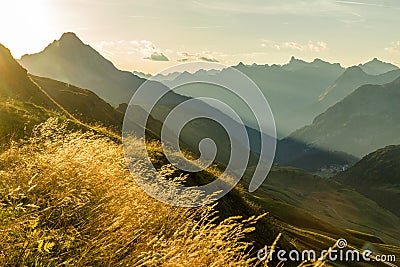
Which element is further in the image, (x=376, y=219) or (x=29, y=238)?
(x=376, y=219)

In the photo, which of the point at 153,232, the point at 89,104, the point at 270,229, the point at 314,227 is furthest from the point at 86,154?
the point at 89,104

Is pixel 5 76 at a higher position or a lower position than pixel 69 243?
higher

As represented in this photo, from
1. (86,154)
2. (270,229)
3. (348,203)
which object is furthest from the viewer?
(348,203)

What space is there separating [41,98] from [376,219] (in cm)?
16471

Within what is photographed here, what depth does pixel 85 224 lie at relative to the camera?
23.2ft

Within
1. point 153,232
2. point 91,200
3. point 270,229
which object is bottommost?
point 270,229

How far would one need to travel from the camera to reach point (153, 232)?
8305 mm

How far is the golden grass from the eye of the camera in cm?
527

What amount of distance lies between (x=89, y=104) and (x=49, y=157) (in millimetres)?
70733

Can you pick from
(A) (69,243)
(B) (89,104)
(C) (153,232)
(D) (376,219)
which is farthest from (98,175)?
(D) (376,219)

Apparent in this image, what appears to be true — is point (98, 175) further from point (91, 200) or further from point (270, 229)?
point (270, 229)

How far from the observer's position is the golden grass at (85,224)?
17.3ft

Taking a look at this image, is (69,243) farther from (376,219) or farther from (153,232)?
(376,219)

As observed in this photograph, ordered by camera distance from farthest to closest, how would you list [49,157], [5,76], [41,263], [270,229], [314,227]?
[314,227] → [5,76] → [270,229] → [49,157] → [41,263]
